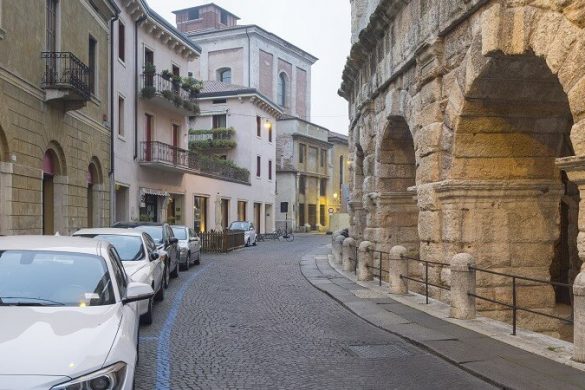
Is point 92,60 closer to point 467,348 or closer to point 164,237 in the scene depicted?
point 164,237

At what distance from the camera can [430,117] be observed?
37.4ft

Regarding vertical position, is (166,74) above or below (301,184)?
above

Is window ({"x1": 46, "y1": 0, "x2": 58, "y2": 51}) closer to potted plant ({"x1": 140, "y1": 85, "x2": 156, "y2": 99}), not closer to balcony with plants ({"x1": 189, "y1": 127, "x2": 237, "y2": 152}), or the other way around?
potted plant ({"x1": 140, "y1": 85, "x2": 156, "y2": 99})

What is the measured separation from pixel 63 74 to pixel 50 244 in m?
13.7

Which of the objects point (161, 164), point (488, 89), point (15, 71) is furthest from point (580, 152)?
point (161, 164)

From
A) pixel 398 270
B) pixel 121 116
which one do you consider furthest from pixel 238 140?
pixel 398 270

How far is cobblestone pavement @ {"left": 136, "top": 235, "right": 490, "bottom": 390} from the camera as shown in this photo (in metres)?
6.58

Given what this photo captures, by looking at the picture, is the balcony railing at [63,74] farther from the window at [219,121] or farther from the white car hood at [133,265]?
the window at [219,121]

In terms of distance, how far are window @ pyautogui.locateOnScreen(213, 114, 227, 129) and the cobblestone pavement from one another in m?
35.0

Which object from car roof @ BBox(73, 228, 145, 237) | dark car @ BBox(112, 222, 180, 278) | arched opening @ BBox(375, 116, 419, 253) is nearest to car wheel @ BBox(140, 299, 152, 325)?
car roof @ BBox(73, 228, 145, 237)

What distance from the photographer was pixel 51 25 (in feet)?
61.5

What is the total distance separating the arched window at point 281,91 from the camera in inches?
2441

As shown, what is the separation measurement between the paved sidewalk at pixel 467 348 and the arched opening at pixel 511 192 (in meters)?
1.62

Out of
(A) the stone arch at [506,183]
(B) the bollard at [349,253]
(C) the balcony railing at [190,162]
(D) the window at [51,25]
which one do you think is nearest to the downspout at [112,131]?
(C) the balcony railing at [190,162]
